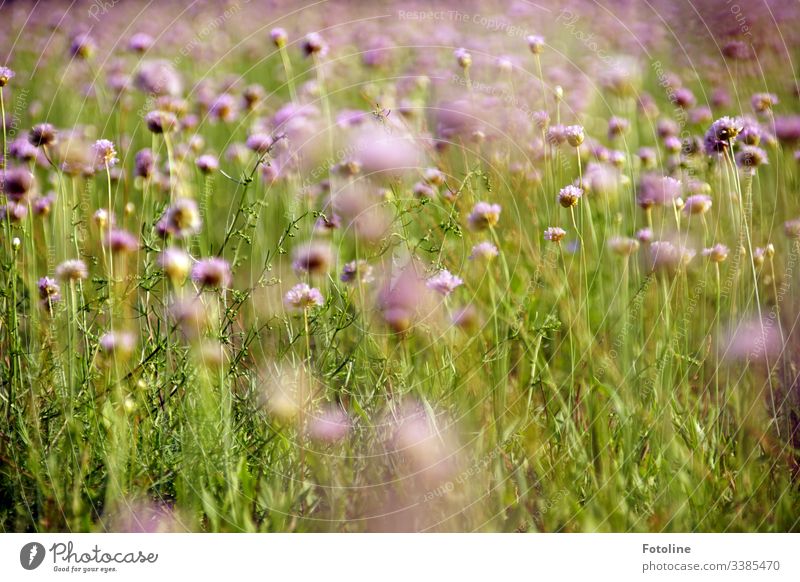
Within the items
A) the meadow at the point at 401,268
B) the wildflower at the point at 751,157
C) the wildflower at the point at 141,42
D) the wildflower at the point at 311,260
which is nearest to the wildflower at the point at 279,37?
the meadow at the point at 401,268

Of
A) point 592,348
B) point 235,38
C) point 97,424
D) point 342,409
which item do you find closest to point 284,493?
point 342,409

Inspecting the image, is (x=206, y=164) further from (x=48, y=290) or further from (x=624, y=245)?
(x=624, y=245)

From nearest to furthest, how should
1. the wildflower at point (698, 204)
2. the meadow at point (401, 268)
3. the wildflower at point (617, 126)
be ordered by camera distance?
the meadow at point (401, 268), the wildflower at point (698, 204), the wildflower at point (617, 126)

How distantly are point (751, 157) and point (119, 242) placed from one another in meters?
0.77

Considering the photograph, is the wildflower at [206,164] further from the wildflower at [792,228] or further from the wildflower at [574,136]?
the wildflower at [792,228]

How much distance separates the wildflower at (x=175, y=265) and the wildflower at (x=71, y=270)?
87mm

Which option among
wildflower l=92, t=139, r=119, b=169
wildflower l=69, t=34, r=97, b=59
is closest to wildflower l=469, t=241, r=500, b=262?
wildflower l=92, t=139, r=119, b=169

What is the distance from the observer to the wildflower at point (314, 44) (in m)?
0.94

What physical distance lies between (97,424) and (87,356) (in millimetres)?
75

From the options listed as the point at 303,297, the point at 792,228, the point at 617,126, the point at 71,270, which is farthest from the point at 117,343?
the point at 792,228

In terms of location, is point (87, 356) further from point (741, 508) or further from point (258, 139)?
point (741, 508)

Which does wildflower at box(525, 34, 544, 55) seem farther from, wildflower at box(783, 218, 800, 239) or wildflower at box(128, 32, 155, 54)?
wildflower at box(128, 32, 155, 54)

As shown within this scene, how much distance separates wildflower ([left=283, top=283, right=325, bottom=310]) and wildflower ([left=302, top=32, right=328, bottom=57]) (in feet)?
1.03

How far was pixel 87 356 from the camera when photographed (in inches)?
31.9
